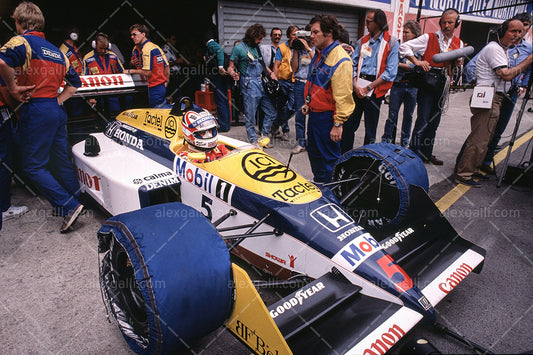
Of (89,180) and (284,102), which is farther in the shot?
(284,102)

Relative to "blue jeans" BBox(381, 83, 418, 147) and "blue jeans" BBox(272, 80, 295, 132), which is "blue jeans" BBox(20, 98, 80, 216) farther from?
"blue jeans" BBox(381, 83, 418, 147)

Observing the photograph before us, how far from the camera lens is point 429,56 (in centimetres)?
502

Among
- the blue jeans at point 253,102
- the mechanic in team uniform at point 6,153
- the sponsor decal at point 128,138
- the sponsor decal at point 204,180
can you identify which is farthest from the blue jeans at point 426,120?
the mechanic in team uniform at point 6,153

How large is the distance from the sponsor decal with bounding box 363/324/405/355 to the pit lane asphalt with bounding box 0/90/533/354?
62 centimetres

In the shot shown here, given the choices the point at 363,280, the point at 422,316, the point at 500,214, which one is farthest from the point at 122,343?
the point at 500,214

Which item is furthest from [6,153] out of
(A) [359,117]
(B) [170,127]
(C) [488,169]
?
(C) [488,169]

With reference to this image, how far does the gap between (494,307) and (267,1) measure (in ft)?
31.6

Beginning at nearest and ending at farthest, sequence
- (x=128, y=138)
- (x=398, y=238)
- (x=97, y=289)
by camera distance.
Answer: (x=398, y=238) → (x=97, y=289) → (x=128, y=138)

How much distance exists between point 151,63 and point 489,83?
498 centimetres

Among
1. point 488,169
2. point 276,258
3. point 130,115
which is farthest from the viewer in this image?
point 488,169

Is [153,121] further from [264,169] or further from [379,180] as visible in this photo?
[379,180]

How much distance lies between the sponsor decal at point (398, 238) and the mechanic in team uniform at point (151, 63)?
437 centimetres

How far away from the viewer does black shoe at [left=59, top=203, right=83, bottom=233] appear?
11.5 ft

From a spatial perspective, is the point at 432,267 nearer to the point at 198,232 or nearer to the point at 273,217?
the point at 273,217
